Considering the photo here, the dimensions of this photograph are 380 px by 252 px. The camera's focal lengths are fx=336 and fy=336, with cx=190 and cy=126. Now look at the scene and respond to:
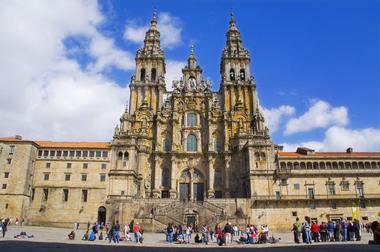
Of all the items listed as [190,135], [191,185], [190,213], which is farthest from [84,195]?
[190,135]

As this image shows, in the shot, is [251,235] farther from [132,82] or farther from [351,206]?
[132,82]

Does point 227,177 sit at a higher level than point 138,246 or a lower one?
higher

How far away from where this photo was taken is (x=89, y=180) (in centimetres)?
5234

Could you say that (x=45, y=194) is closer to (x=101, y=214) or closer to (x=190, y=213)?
(x=101, y=214)

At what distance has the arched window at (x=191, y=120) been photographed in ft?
188

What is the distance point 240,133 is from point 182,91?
1291 centimetres

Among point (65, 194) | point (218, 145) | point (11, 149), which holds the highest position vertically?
point (218, 145)

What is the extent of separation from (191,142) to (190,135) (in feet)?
3.99

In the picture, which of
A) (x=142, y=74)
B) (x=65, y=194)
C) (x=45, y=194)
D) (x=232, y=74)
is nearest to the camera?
(x=65, y=194)

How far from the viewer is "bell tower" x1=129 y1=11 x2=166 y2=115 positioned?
189 feet

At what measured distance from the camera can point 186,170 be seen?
179 ft

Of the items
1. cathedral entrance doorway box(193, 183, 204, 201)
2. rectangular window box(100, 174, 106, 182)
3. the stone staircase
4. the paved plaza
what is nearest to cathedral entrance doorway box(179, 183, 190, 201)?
cathedral entrance doorway box(193, 183, 204, 201)

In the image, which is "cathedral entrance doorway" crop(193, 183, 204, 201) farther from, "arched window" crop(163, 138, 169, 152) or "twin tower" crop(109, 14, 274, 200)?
"arched window" crop(163, 138, 169, 152)

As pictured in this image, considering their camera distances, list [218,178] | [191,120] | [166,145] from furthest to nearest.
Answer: [191,120]
[166,145]
[218,178]
